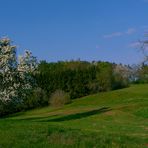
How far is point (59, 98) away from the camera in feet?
268

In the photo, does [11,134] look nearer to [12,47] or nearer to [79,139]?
[79,139]

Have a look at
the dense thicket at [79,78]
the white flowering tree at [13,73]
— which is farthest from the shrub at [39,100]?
the white flowering tree at [13,73]

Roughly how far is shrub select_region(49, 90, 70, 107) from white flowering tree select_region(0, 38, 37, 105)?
37.3 meters

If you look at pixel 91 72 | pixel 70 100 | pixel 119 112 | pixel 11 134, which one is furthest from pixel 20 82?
pixel 91 72

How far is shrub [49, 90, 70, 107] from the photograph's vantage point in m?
80.6

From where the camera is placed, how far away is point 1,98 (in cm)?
4053

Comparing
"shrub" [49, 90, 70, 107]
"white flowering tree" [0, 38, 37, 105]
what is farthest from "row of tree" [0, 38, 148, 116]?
"white flowering tree" [0, 38, 37, 105]

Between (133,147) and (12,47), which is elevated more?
(12,47)

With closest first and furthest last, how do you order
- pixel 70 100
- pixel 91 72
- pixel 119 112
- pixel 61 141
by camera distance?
pixel 61 141, pixel 119 112, pixel 70 100, pixel 91 72

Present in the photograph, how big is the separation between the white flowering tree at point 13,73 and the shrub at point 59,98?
37.3 m

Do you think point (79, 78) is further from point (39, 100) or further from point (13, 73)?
point (13, 73)

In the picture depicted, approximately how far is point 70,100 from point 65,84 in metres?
5.23

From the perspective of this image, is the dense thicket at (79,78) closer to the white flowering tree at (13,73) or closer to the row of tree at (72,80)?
the row of tree at (72,80)

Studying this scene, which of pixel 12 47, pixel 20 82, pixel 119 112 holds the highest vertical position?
pixel 12 47
